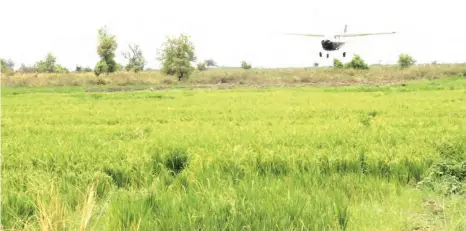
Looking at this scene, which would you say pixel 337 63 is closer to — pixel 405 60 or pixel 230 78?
pixel 405 60

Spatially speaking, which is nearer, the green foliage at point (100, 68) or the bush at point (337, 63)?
the green foliage at point (100, 68)

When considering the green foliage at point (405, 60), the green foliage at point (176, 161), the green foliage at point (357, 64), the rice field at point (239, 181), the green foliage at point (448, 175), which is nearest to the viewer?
the rice field at point (239, 181)

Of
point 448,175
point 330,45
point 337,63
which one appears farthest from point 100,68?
point 448,175

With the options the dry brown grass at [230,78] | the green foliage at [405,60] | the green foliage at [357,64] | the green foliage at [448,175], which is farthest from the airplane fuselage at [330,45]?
the green foliage at [405,60]

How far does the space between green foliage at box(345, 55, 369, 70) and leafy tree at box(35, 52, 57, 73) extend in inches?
2540

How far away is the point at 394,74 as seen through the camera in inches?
2539

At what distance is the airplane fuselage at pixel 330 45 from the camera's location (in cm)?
5007

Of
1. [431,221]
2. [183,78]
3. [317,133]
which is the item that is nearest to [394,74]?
[183,78]

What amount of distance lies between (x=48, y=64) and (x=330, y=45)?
228 feet

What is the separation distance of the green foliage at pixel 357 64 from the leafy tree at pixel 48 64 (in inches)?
2540

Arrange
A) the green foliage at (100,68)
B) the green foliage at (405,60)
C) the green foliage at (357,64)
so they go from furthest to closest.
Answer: the green foliage at (405,60), the green foliage at (357,64), the green foliage at (100,68)

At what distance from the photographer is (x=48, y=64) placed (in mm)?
95125

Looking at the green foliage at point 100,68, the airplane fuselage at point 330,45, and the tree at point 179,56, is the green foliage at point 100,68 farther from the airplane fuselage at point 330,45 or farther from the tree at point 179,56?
the airplane fuselage at point 330,45

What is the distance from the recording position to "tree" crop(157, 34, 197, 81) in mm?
59656
